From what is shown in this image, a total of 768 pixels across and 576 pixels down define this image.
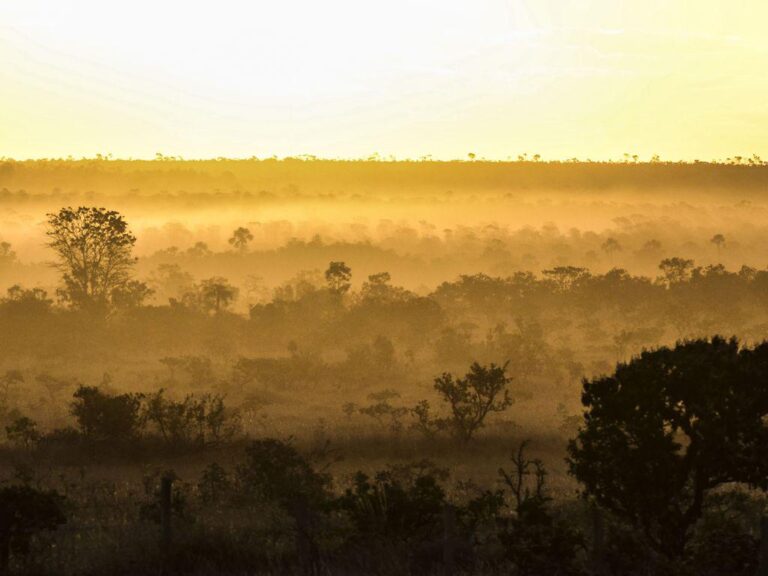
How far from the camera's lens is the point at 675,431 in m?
24.3

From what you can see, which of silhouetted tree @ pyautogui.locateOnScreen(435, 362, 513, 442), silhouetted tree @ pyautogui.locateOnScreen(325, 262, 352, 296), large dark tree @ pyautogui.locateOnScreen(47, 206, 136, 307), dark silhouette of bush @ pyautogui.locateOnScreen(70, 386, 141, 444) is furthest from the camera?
silhouetted tree @ pyautogui.locateOnScreen(325, 262, 352, 296)

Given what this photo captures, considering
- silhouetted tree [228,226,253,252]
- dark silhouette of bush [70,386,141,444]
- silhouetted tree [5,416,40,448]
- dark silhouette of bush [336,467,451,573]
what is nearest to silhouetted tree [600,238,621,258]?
silhouetted tree [228,226,253,252]

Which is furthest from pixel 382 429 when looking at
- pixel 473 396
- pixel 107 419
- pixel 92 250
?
pixel 92 250

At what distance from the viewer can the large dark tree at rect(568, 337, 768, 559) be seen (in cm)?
2402

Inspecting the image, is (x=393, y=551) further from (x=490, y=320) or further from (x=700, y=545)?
(x=490, y=320)

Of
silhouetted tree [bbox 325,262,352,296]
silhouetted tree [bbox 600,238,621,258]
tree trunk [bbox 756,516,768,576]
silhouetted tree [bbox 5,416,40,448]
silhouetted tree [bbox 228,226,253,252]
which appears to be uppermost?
silhouetted tree [bbox 228,226,253,252]

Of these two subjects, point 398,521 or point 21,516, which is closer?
point 21,516

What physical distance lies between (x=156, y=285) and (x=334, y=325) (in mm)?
50611

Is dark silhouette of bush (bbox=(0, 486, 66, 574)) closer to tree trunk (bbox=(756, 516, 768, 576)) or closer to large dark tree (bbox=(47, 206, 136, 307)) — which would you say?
tree trunk (bbox=(756, 516, 768, 576))

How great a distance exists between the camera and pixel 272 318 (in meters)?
94.8

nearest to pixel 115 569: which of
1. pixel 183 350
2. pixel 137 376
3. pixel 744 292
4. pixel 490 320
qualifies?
pixel 137 376

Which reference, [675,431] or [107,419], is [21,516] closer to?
[675,431]

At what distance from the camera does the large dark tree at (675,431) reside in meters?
24.0

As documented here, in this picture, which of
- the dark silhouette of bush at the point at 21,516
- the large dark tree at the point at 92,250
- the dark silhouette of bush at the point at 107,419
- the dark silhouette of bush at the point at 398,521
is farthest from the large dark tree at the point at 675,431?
the large dark tree at the point at 92,250
